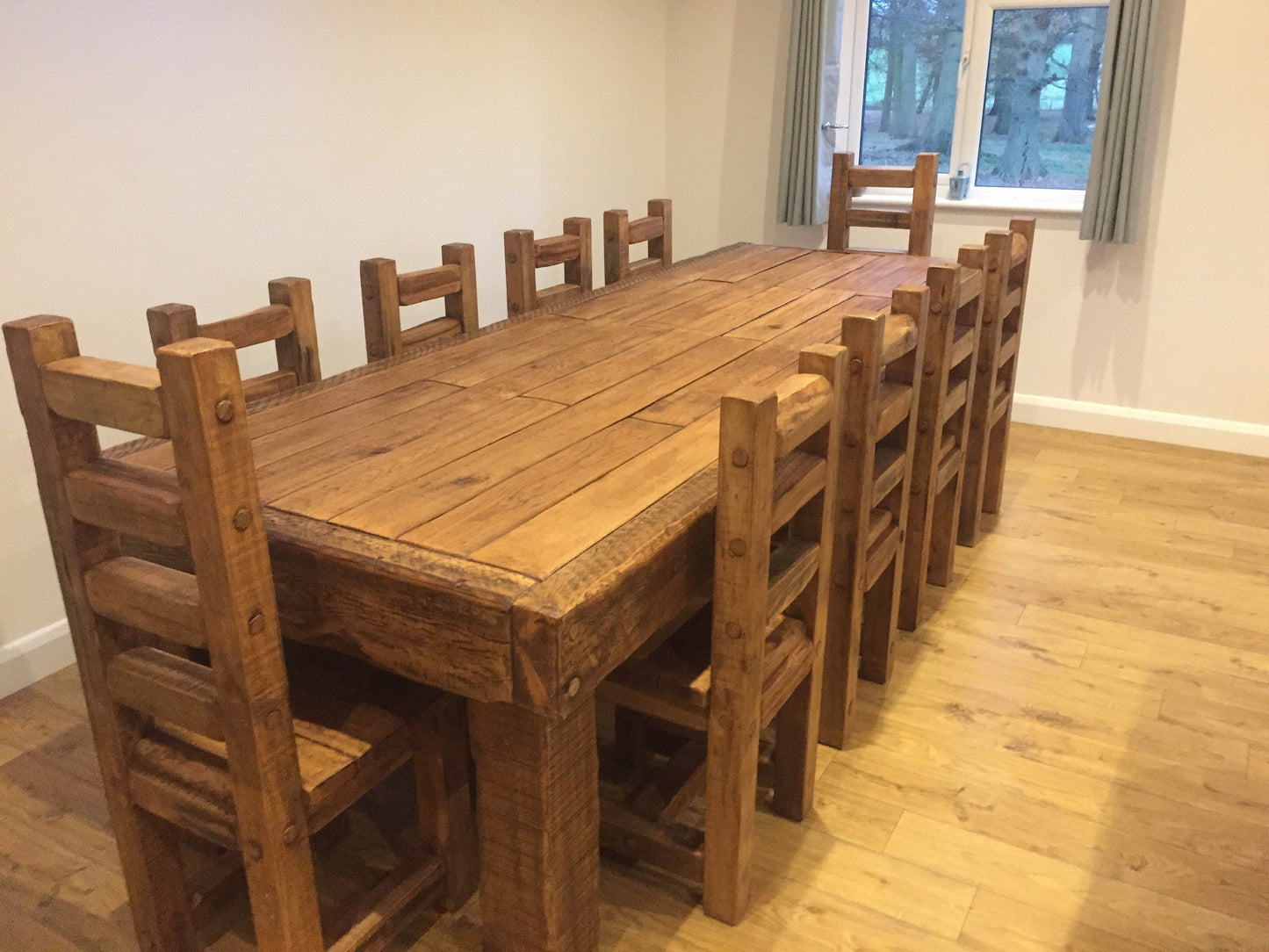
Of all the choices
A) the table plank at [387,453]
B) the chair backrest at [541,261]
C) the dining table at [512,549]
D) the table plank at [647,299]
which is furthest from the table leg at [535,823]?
the chair backrest at [541,261]

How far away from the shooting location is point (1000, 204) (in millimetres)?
3975

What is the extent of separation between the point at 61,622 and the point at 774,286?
2.03m

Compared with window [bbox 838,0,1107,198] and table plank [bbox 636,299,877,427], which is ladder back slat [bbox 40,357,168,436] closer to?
table plank [bbox 636,299,877,427]

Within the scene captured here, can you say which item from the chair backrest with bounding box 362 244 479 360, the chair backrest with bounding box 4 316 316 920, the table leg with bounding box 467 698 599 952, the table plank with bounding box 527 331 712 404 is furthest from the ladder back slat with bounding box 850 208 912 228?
the chair backrest with bounding box 4 316 316 920

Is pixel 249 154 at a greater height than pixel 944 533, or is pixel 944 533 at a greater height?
pixel 249 154

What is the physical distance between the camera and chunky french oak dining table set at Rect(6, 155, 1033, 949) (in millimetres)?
1150

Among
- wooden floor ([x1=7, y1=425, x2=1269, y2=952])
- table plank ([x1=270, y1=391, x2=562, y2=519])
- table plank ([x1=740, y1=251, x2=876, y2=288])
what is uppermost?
table plank ([x1=740, y1=251, x2=876, y2=288])

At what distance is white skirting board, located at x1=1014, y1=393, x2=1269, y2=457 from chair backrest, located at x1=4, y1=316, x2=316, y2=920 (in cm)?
354

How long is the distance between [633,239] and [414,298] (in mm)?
967

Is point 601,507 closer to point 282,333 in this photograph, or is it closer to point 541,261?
point 282,333

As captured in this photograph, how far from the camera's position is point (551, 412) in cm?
177

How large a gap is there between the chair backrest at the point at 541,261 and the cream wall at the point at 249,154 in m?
0.64

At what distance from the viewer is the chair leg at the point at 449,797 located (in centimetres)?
156

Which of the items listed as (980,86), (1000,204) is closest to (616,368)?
(1000,204)
